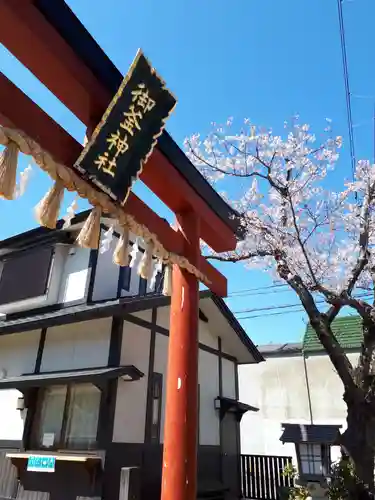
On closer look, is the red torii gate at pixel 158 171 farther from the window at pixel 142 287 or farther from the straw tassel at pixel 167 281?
the window at pixel 142 287

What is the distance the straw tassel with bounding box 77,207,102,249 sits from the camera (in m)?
2.46

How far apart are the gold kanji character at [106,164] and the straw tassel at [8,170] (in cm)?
52

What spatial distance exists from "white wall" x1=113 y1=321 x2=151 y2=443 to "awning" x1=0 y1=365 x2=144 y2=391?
359 millimetres

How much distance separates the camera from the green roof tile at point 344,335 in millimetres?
14544

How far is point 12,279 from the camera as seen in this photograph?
900cm

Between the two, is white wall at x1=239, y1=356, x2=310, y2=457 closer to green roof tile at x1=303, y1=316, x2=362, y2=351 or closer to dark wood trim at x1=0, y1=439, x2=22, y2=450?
green roof tile at x1=303, y1=316, x2=362, y2=351

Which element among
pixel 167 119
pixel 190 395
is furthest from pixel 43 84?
pixel 190 395

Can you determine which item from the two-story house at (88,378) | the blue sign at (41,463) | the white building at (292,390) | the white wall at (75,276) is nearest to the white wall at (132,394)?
the two-story house at (88,378)

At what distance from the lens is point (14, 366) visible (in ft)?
26.1

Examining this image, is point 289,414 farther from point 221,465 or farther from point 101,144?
point 101,144

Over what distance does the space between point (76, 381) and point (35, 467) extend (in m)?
1.60

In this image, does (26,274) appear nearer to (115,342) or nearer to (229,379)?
(115,342)

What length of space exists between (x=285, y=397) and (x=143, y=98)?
1447cm

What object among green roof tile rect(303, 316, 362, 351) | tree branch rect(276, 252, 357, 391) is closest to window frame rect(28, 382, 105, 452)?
tree branch rect(276, 252, 357, 391)
